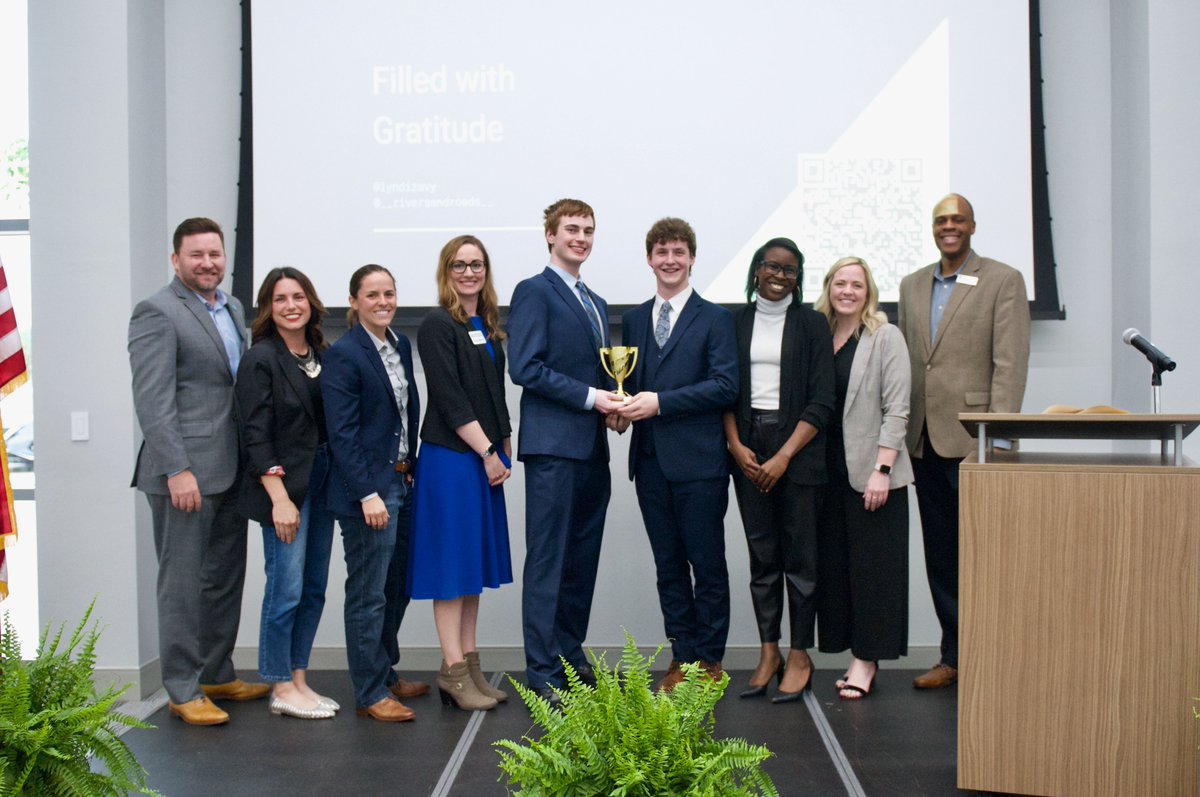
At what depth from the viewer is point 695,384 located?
339cm

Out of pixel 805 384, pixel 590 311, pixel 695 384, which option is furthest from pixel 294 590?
pixel 805 384

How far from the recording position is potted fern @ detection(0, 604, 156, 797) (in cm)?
192

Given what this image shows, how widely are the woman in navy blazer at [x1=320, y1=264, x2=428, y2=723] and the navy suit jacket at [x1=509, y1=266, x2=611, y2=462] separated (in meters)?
0.43

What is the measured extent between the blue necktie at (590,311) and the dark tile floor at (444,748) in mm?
1322

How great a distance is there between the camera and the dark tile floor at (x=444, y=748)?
275cm

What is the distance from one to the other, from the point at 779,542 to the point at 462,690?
4.08ft

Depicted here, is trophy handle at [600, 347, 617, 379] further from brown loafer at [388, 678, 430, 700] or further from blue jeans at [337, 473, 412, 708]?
brown loafer at [388, 678, 430, 700]

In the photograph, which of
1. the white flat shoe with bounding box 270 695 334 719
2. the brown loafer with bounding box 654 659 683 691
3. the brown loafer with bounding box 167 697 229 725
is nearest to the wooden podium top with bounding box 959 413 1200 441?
→ the brown loafer with bounding box 654 659 683 691

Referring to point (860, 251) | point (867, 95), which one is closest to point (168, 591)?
point (860, 251)

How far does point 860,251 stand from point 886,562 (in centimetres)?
139

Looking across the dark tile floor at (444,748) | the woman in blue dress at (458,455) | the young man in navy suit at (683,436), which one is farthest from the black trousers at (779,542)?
the woman in blue dress at (458,455)

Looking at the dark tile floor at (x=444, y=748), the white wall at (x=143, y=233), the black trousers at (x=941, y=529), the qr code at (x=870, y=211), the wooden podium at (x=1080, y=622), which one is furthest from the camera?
the qr code at (x=870, y=211)

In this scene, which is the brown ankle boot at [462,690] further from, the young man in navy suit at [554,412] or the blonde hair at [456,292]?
the blonde hair at [456,292]

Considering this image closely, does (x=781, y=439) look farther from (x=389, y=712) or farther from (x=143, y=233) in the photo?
(x=143, y=233)
